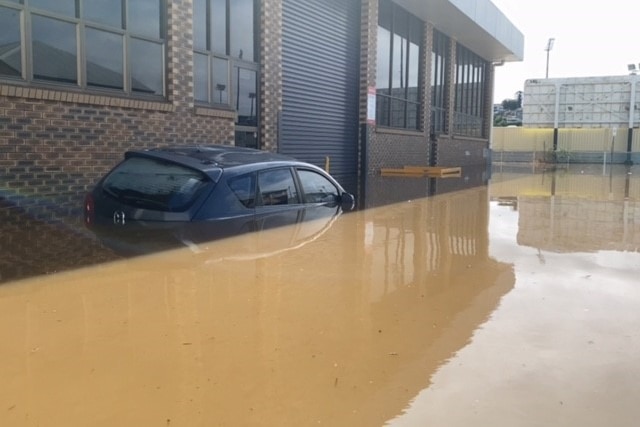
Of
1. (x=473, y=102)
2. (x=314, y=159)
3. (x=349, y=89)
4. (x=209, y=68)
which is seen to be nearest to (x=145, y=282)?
(x=209, y=68)

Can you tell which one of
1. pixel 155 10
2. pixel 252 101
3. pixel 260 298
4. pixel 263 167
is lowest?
pixel 260 298

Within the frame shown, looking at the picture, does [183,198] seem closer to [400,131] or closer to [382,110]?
[382,110]

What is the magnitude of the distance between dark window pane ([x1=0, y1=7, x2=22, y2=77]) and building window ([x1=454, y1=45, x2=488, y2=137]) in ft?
65.8

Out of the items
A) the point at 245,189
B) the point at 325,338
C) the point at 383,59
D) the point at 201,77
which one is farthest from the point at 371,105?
the point at 325,338

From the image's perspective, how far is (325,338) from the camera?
366 centimetres

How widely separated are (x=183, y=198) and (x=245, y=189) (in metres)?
0.78

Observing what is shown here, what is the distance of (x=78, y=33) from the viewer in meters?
8.99

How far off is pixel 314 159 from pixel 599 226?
8123 mm

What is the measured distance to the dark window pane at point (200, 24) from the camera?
37.4ft

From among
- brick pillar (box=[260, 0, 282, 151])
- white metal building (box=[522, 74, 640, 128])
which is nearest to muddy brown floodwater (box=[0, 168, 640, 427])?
brick pillar (box=[260, 0, 282, 151])

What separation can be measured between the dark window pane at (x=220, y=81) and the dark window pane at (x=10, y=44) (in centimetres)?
416

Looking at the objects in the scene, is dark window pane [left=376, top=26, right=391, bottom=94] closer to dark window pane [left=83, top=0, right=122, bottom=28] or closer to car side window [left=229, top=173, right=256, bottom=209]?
dark window pane [left=83, top=0, right=122, bottom=28]

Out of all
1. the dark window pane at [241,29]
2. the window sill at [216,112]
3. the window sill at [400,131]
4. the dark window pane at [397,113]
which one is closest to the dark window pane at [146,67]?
the window sill at [216,112]

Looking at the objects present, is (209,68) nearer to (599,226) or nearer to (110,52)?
(110,52)
